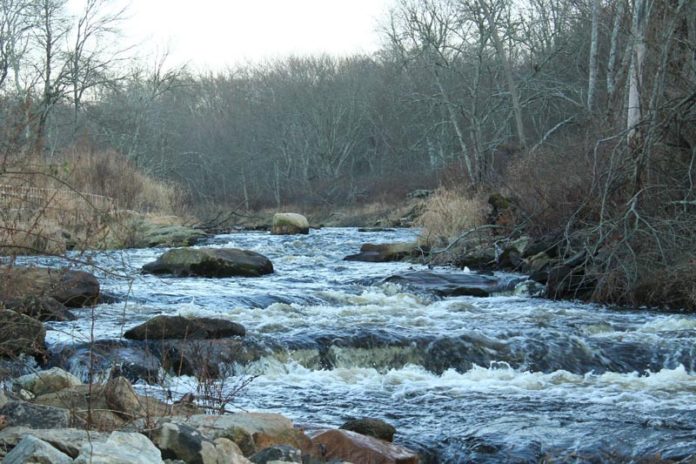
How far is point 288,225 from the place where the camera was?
81.5 feet

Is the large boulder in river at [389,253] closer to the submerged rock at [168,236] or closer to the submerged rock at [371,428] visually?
the submerged rock at [168,236]

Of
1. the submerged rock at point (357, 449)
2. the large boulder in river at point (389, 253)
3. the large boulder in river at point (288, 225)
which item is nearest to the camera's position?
the submerged rock at point (357, 449)

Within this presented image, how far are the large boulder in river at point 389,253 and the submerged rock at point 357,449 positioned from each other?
11421mm

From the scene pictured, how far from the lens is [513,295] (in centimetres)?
1180

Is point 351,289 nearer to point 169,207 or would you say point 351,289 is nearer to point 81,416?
point 81,416

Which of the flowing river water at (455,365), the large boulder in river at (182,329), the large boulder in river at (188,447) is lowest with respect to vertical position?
the flowing river water at (455,365)

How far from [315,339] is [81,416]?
393 centimetres

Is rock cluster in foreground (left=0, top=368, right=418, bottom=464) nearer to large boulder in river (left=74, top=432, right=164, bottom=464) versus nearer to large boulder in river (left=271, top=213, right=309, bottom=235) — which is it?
large boulder in river (left=74, top=432, right=164, bottom=464)

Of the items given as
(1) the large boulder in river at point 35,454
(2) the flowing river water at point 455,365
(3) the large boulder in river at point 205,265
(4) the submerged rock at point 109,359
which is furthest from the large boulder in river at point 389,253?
(1) the large boulder in river at point 35,454

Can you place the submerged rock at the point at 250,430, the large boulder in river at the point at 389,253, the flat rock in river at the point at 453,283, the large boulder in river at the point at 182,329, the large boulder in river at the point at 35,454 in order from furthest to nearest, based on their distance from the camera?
1. the large boulder in river at the point at 389,253
2. the flat rock in river at the point at 453,283
3. the large boulder in river at the point at 182,329
4. the submerged rock at the point at 250,430
5. the large boulder in river at the point at 35,454

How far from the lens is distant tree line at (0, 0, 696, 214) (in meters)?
10.9

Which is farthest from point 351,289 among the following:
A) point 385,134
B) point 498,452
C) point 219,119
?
point 219,119

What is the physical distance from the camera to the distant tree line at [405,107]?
10.9 metres

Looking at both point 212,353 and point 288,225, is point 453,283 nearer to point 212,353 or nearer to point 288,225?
point 212,353
